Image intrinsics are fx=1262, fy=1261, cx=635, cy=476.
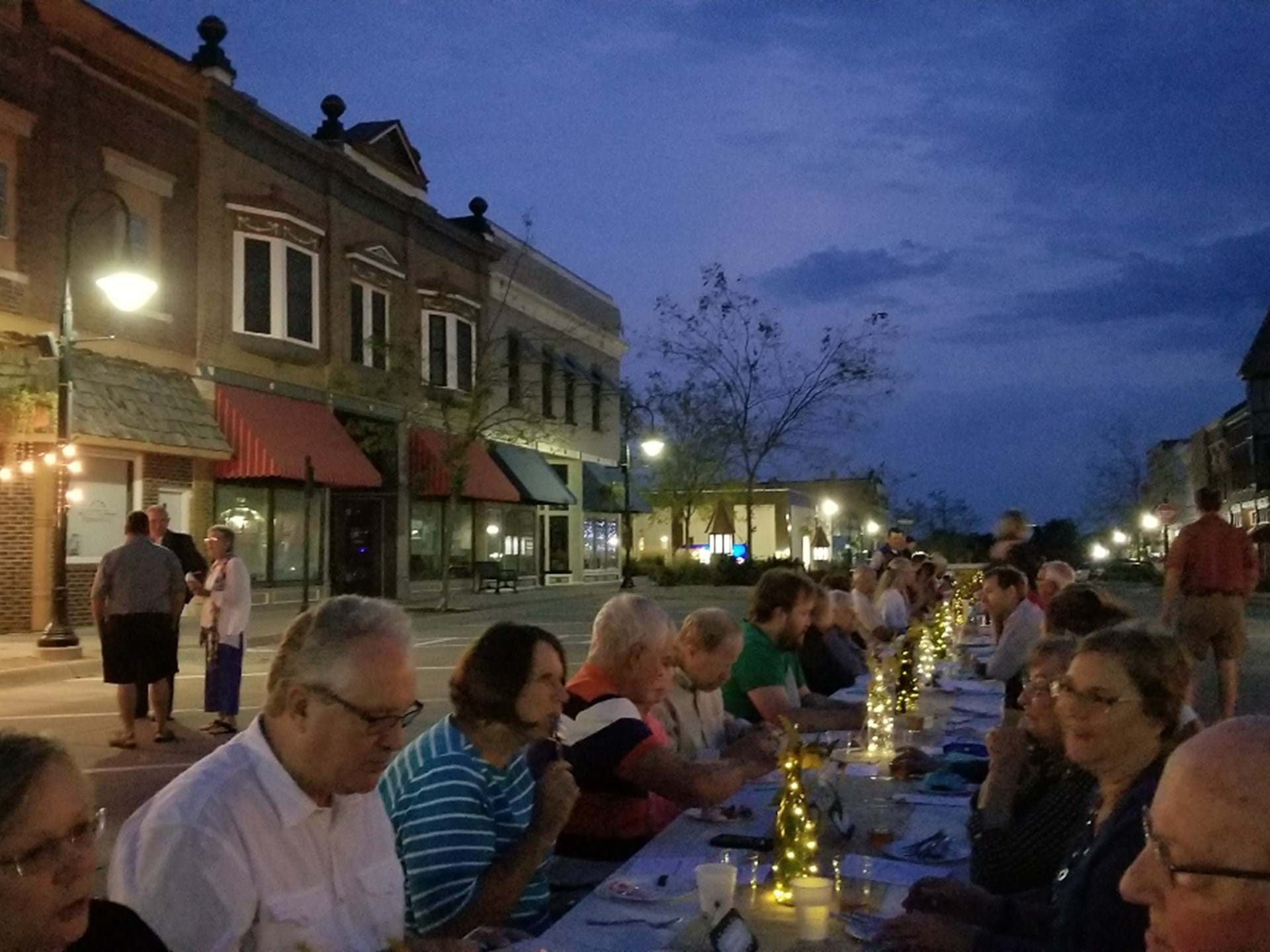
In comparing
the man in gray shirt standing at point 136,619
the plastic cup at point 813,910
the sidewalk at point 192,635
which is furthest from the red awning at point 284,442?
the plastic cup at point 813,910

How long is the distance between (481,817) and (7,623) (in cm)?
1770

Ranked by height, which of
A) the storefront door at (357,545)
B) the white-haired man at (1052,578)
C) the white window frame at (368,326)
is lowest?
the white-haired man at (1052,578)

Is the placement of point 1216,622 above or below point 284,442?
below

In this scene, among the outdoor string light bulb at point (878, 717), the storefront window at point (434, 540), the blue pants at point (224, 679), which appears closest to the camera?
the outdoor string light bulb at point (878, 717)

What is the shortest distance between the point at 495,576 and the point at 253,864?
31.6 meters

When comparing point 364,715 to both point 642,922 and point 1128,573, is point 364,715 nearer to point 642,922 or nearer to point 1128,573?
point 642,922

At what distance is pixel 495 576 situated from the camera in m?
34.2

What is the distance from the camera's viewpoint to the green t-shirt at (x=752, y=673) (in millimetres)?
6980

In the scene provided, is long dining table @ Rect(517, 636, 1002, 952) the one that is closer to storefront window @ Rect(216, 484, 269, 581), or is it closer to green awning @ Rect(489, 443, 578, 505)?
storefront window @ Rect(216, 484, 269, 581)

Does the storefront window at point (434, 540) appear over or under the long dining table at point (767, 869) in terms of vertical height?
over

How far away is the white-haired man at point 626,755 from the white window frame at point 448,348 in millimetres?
25964

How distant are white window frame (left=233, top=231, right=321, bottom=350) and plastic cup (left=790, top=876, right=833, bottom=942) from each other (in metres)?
22.2

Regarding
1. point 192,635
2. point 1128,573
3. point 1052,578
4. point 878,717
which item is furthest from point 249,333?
point 1128,573

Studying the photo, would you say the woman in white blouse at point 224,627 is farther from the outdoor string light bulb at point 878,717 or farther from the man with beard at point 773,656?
the outdoor string light bulb at point 878,717
